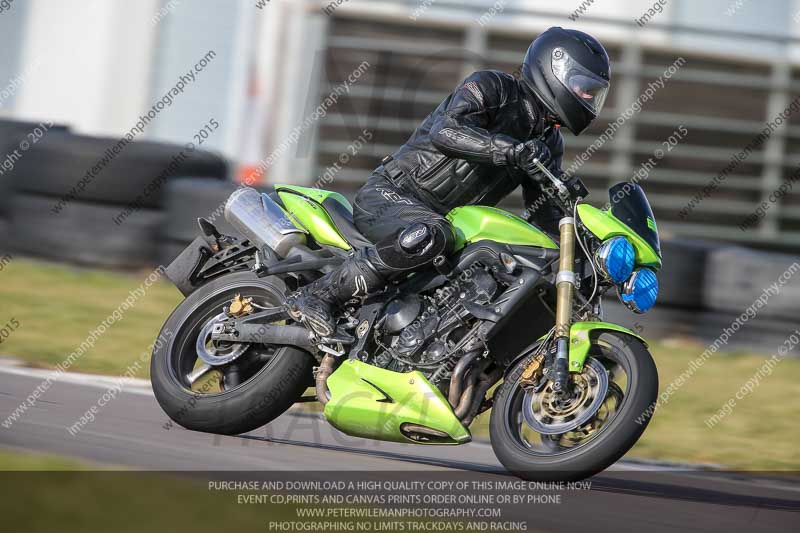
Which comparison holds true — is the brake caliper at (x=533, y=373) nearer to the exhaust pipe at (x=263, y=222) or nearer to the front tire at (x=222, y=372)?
the front tire at (x=222, y=372)

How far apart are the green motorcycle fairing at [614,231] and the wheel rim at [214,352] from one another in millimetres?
1478

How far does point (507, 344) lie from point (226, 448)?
123 centimetres

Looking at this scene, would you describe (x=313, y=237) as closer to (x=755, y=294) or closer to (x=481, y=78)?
(x=481, y=78)

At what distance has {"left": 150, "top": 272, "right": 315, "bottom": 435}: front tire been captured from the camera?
5.20 metres

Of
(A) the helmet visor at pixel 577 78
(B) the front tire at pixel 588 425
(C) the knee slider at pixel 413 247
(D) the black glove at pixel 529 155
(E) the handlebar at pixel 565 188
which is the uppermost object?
(A) the helmet visor at pixel 577 78

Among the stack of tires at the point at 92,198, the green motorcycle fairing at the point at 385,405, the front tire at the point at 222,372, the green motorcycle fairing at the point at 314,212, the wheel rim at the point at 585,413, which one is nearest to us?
the wheel rim at the point at 585,413

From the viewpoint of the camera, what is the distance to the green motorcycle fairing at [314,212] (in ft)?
17.6

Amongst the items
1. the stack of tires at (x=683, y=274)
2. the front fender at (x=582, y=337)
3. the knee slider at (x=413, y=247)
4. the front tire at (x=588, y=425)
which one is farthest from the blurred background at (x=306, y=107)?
the front fender at (x=582, y=337)

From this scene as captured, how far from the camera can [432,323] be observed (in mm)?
4957

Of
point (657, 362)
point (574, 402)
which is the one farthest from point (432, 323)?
point (657, 362)

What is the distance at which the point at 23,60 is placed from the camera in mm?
13680

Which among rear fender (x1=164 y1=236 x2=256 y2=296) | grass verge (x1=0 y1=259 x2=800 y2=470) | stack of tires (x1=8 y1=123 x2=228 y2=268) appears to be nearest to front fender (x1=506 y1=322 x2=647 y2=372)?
rear fender (x1=164 y1=236 x2=256 y2=296)

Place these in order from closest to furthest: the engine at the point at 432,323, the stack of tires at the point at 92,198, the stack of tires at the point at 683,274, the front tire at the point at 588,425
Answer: the front tire at the point at 588,425 → the engine at the point at 432,323 → the stack of tires at the point at 683,274 → the stack of tires at the point at 92,198

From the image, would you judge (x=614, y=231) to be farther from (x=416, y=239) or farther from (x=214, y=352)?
(x=214, y=352)
